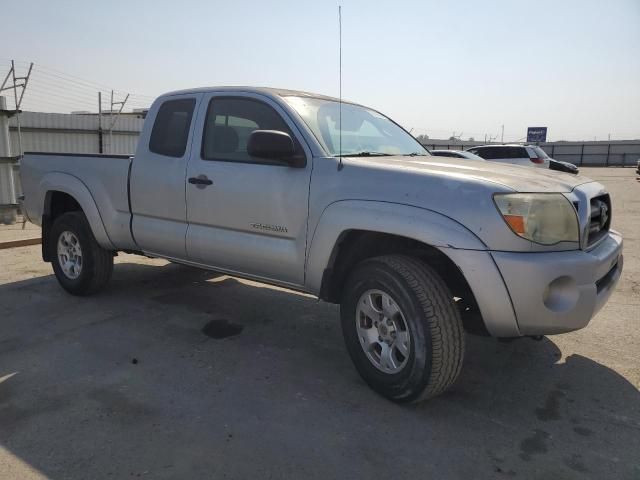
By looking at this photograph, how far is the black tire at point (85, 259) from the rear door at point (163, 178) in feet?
2.19

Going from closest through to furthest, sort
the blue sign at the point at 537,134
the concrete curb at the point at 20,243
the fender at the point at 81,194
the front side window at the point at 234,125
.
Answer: the front side window at the point at 234,125
the fender at the point at 81,194
the concrete curb at the point at 20,243
the blue sign at the point at 537,134

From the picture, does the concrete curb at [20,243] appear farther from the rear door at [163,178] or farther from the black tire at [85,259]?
the rear door at [163,178]

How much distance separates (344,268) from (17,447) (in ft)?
6.76

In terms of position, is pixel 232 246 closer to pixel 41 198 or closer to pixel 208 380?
pixel 208 380

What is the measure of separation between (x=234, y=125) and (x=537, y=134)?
42077mm

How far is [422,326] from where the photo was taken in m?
2.84

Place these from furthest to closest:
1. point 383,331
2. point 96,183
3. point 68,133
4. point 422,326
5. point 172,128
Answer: point 68,133 < point 96,183 < point 172,128 < point 383,331 < point 422,326

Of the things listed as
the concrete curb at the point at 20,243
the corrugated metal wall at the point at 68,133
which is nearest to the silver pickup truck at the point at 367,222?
the concrete curb at the point at 20,243

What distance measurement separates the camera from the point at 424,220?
2832mm

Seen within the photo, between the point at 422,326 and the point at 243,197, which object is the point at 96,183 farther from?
the point at 422,326

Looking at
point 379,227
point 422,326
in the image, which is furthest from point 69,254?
point 422,326

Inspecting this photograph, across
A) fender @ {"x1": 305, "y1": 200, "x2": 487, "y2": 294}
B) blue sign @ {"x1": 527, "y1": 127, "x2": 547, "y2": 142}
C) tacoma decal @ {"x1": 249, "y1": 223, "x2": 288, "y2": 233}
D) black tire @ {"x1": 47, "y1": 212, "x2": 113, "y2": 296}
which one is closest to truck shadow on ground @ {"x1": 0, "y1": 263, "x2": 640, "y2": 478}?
black tire @ {"x1": 47, "y1": 212, "x2": 113, "y2": 296}

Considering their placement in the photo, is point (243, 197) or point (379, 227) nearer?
point (379, 227)

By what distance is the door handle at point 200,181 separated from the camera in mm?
3941
